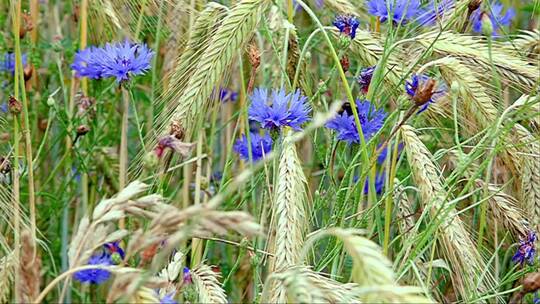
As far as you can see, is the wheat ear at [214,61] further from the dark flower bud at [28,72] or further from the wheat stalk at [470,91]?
the dark flower bud at [28,72]

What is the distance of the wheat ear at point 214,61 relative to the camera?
142 centimetres

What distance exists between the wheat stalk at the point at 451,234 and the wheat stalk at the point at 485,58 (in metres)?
0.17

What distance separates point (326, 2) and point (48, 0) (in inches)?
48.0

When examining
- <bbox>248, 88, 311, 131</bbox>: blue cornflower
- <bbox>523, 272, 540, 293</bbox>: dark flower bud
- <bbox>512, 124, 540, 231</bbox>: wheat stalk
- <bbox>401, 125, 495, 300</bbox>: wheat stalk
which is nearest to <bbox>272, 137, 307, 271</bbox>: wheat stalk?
<bbox>248, 88, 311, 131</bbox>: blue cornflower

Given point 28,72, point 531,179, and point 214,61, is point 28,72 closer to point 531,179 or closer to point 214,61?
point 214,61

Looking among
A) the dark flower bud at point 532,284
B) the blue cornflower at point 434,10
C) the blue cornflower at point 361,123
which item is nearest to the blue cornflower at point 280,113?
the blue cornflower at point 361,123

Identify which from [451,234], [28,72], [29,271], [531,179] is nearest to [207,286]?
[29,271]

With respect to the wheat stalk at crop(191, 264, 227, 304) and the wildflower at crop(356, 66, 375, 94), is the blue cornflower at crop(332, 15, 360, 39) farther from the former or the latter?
the wheat stalk at crop(191, 264, 227, 304)

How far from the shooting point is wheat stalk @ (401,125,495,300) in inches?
54.7

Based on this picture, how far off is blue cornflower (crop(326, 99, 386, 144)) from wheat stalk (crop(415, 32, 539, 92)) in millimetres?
136

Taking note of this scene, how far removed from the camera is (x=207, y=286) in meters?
1.22

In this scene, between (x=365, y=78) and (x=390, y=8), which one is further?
(x=390, y=8)

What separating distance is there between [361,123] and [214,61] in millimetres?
247

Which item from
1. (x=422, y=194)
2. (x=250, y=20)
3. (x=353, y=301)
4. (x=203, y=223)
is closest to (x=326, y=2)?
(x=250, y=20)
